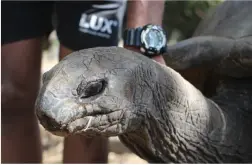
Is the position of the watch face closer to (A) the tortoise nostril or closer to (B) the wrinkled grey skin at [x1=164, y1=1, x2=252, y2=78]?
(B) the wrinkled grey skin at [x1=164, y1=1, x2=252, y2=78]

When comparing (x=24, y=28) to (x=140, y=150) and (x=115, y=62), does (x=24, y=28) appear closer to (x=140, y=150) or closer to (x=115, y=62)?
(x=140, y=150)

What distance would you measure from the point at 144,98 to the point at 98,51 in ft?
0.42

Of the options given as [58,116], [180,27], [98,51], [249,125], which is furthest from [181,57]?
[180,27]

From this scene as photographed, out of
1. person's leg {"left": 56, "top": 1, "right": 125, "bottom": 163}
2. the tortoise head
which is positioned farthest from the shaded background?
the tortoise head

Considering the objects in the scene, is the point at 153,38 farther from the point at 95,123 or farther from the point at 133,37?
the point at 95,123

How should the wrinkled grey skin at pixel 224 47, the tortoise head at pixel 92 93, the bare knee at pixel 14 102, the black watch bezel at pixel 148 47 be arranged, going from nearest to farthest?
1. the tortoise head at pixel 92 93
2. the black watch bezel at pixel 148 47
3. the wrinkled grey skin at pixel 224 47
4. the bare knee at pixel 14 102

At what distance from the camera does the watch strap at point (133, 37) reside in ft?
4.09

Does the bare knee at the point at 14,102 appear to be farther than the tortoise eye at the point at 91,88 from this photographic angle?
Yes

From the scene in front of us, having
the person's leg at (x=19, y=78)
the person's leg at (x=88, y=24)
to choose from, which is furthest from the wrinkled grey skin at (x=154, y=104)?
the person's leg at (x=19, y=78)

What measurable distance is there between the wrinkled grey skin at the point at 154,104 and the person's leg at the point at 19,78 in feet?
1.94

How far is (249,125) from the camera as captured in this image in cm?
130

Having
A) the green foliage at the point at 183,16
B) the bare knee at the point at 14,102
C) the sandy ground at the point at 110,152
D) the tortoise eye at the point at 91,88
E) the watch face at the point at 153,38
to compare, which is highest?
the tortoise eye at the point at 91,88

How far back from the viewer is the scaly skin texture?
876mm

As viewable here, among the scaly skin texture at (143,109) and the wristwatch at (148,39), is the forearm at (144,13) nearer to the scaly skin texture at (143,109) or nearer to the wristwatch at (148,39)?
the wristwatch at (148,39)
